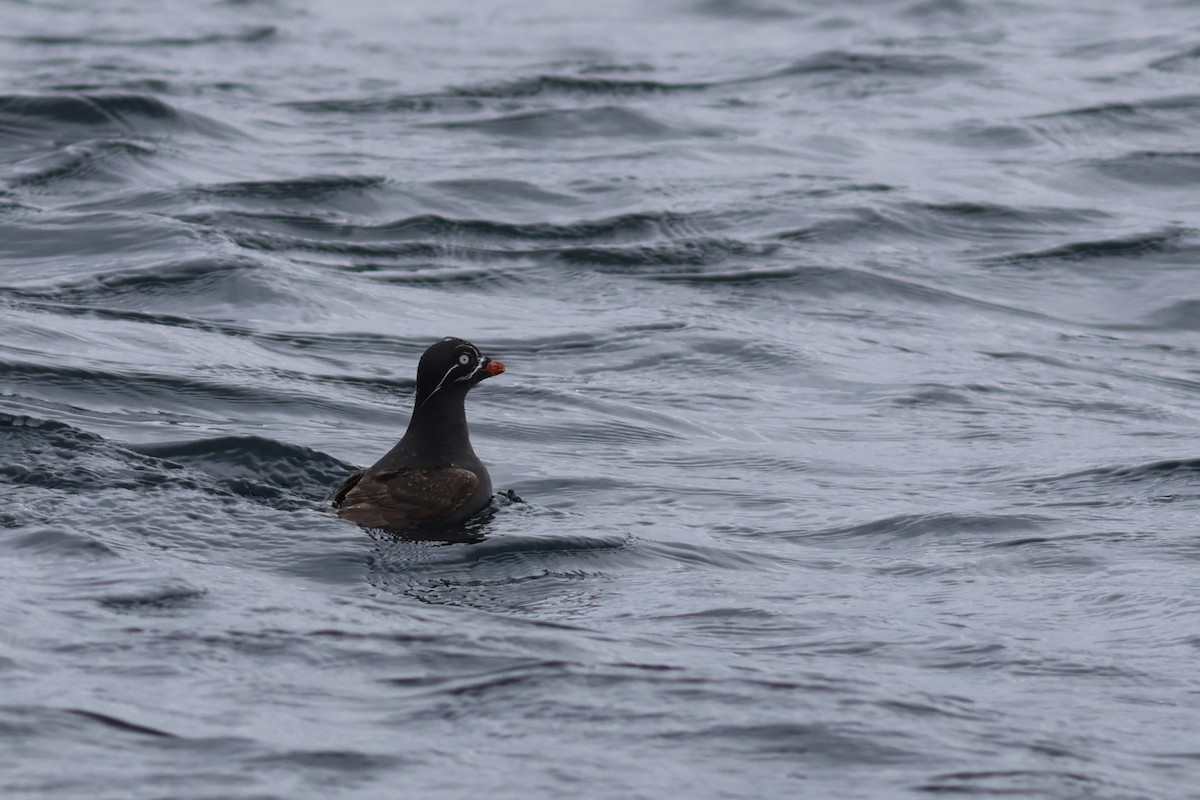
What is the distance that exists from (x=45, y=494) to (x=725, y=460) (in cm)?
409

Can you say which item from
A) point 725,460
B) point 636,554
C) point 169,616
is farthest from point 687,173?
point 169,616

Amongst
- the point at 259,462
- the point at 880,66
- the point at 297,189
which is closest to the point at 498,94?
the point at 880,66

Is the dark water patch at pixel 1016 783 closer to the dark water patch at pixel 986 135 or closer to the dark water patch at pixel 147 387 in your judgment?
the dark water patch at pixel 147 387

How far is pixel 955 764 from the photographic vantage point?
6.35 m

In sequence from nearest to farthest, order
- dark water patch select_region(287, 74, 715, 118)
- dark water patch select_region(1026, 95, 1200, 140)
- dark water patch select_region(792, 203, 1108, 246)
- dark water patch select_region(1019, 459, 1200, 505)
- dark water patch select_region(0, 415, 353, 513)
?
1. dark water patch select_region(0, 415, 353, 513)
2. dark water patch select_region(1019, 459, 1200, 505)
3. dark water patch select_region(792, 203, 1108, 246)
4. dark water patch select_region(1026, 95, 1200, 140)
5. dark water patch select_region(287, 74, 715, 118)

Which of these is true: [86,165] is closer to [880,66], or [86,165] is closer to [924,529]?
[880,66]

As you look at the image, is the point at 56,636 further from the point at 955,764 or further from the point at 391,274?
the point at 391,274

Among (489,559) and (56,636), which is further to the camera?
(489,559)

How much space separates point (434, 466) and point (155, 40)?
70.5ft

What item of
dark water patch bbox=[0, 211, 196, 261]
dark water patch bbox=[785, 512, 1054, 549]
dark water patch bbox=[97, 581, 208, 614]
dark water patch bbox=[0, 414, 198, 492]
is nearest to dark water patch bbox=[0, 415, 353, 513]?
dark water patch bbox=[0, 414, 198, 492]

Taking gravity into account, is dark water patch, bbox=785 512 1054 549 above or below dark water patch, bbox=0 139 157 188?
below

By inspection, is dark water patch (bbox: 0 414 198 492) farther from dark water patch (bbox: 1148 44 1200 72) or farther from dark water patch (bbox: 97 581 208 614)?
dark water patch (bbox: 1148 44 1200 72)

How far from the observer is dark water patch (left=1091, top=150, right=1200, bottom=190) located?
20.5 m

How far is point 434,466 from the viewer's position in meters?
9.48
